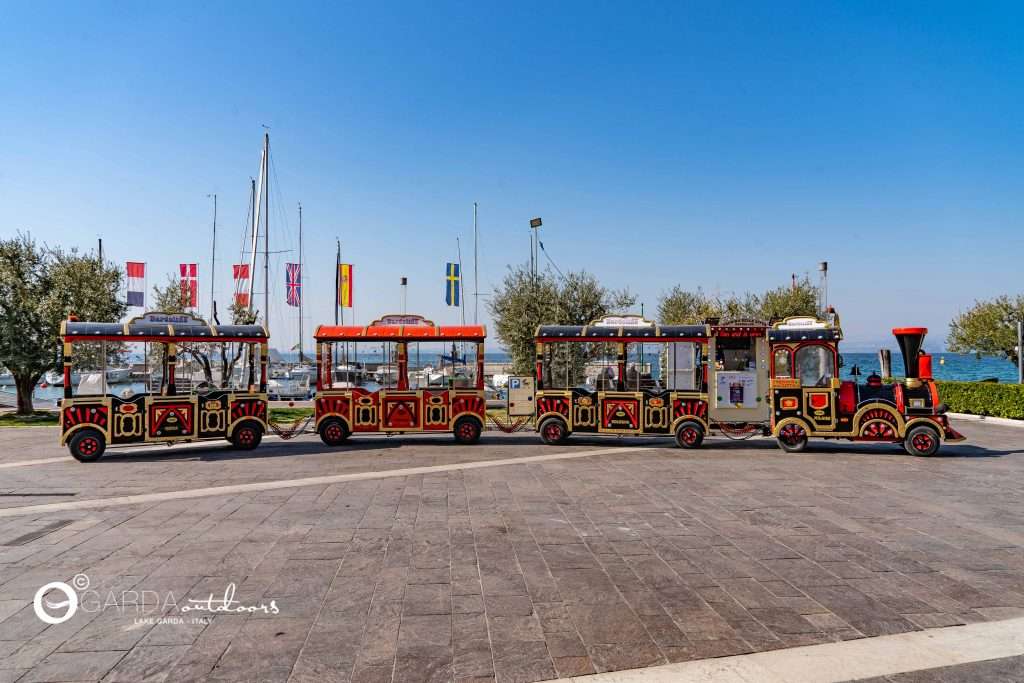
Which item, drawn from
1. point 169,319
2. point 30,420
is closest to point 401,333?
point 169,319

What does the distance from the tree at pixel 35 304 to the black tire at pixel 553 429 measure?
18233 millimetres

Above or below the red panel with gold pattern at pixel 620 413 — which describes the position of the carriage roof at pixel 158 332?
above

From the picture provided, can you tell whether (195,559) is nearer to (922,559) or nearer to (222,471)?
(222,471)

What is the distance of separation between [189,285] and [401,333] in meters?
21.1

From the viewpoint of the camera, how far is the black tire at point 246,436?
16.4 meters

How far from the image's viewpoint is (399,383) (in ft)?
57.0

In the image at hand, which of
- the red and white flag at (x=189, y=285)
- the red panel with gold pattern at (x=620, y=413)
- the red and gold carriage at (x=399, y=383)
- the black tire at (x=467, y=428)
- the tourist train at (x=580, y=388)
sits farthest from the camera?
the red and white flag at (x=189, y=285)

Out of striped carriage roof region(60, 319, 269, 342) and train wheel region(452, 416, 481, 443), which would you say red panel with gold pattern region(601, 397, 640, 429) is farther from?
striped carriage roof region(60, 319, 269, 342)

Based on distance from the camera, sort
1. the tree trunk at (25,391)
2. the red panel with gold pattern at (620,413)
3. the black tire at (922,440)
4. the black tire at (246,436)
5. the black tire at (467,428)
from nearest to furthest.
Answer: the black tire at (922,440), the black tire at (246,436), the red panel with gold pattern at (620,413), the black tire at (467,428), the tree trunk at (25,391)

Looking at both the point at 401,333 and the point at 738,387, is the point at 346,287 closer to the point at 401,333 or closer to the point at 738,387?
the point at 401,333

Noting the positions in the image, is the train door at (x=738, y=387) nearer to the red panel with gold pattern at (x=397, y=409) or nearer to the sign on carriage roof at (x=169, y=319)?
the red panel with gold pattern at (x=397, y=409)

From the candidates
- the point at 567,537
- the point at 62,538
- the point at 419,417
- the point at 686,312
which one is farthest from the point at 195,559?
the point at 686,312

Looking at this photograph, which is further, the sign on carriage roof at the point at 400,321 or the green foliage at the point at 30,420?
the green foliage at the point at 30,420

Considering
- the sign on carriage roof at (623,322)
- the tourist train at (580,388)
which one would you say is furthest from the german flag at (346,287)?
the sign on carriage roof at (623,322)
